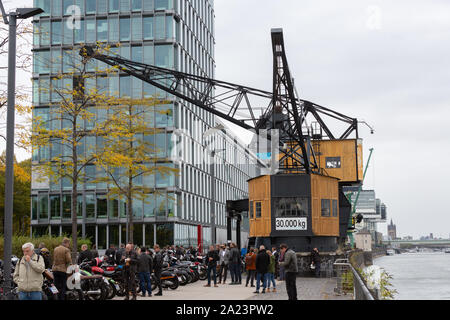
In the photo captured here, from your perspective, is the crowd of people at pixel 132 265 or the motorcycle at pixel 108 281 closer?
the crowd of people at pixel 132 265

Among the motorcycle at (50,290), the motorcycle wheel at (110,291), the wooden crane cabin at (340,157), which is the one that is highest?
the wooden crane cabin at (340,157)

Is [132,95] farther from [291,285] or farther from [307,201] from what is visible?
[291,285]

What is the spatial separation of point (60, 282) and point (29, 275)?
486 centimetres

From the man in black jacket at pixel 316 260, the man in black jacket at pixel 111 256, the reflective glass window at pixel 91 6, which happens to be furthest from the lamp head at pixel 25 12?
the reflective glass window at pixel 91 6

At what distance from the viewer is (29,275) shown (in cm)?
1241

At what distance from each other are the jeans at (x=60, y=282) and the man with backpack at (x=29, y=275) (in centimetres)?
452

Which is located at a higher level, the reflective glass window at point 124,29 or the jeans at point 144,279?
the reflective glass window at point 124,29

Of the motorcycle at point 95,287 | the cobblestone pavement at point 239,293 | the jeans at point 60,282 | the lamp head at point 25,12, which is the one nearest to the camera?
the lamp head at point 25,12

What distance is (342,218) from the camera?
44.7m

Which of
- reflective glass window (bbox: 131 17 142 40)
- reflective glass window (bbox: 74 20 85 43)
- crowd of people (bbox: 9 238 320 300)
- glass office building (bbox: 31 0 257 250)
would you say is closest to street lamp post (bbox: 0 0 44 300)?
crowd of people (bbox: 9 238 320 300)

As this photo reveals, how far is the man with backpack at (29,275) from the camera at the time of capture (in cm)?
1234

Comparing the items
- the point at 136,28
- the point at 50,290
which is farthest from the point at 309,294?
the point at 136,28

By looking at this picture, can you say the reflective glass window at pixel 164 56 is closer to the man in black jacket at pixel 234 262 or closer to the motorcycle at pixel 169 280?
the man in black jacket at pixel 234 262
